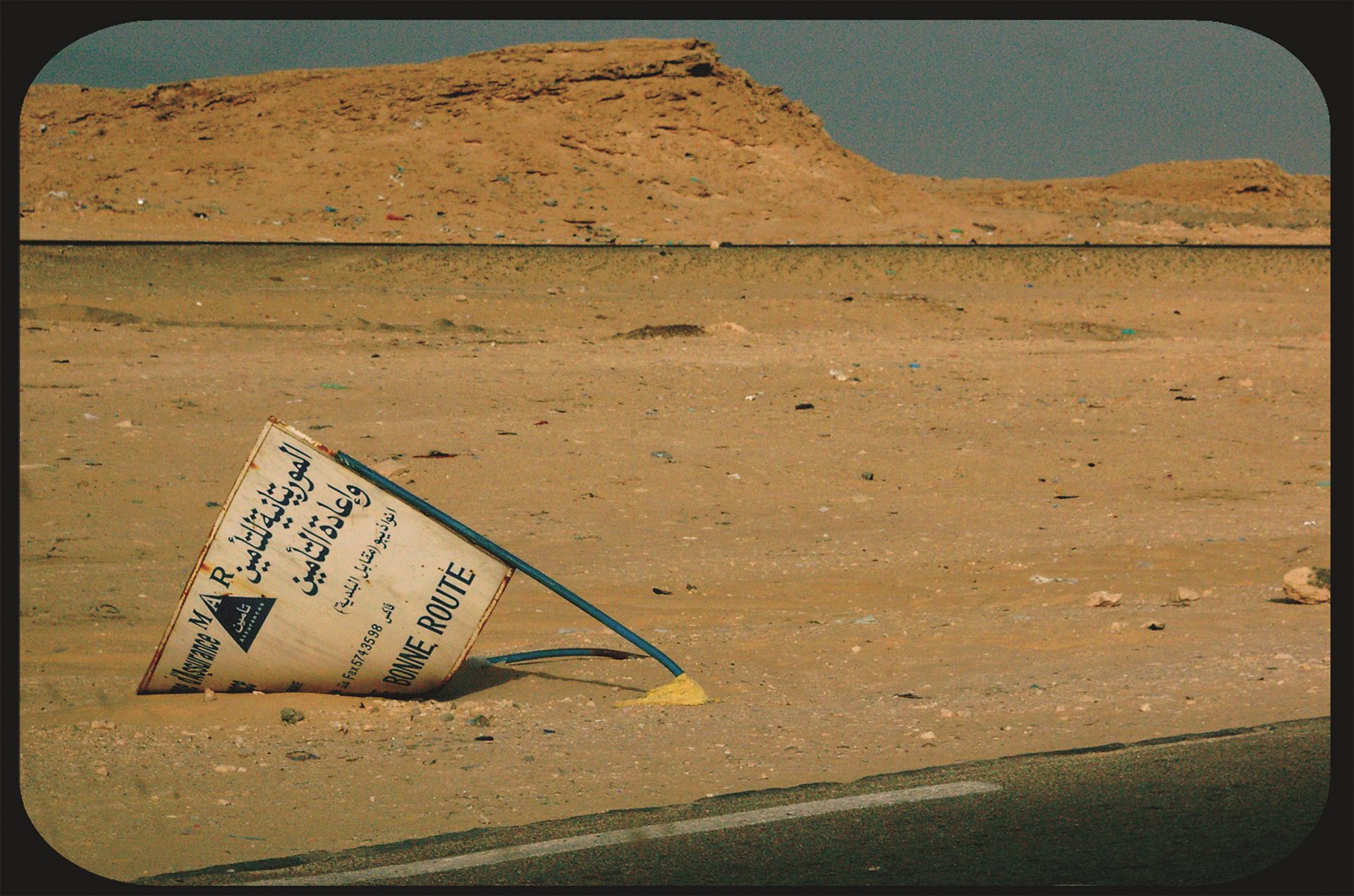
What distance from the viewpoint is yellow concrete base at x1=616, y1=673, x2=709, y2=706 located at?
5.67m

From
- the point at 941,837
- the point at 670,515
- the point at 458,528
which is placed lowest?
the point at 670,515

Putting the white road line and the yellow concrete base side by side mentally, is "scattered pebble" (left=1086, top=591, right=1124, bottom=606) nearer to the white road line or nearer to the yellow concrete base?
the yellow concrete base

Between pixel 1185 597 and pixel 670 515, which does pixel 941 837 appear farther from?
pixel 670 515

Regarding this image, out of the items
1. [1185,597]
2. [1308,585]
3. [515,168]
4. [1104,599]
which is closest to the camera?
[1308,585]

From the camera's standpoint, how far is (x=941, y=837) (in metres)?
4.01

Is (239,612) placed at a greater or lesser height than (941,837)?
greater

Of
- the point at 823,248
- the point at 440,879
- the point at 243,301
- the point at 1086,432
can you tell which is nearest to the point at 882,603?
the point at 440,879

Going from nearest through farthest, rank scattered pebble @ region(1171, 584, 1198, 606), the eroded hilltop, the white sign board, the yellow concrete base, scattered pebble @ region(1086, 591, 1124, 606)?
the white sign board
the yellow concrete base
scattered pebble @ region(1086, 591, 1124, 606)
scattered pebble @ region(1171, 584, 1198, 606)
the eroded hilltop

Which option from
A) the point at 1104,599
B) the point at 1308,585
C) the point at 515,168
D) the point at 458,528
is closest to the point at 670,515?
the point at 1104,599

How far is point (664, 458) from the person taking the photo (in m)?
10.9

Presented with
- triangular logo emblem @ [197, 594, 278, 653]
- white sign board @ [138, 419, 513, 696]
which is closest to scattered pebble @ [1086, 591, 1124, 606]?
white sign board @ [138, 419, 513, 696]

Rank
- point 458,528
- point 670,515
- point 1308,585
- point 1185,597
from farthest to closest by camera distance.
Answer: point 670,515
point 1185,597
point 1308,585
point 458,528

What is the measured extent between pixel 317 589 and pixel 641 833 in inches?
60.7

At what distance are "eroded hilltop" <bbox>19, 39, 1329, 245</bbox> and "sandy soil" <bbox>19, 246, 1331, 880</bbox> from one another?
5472 mm
